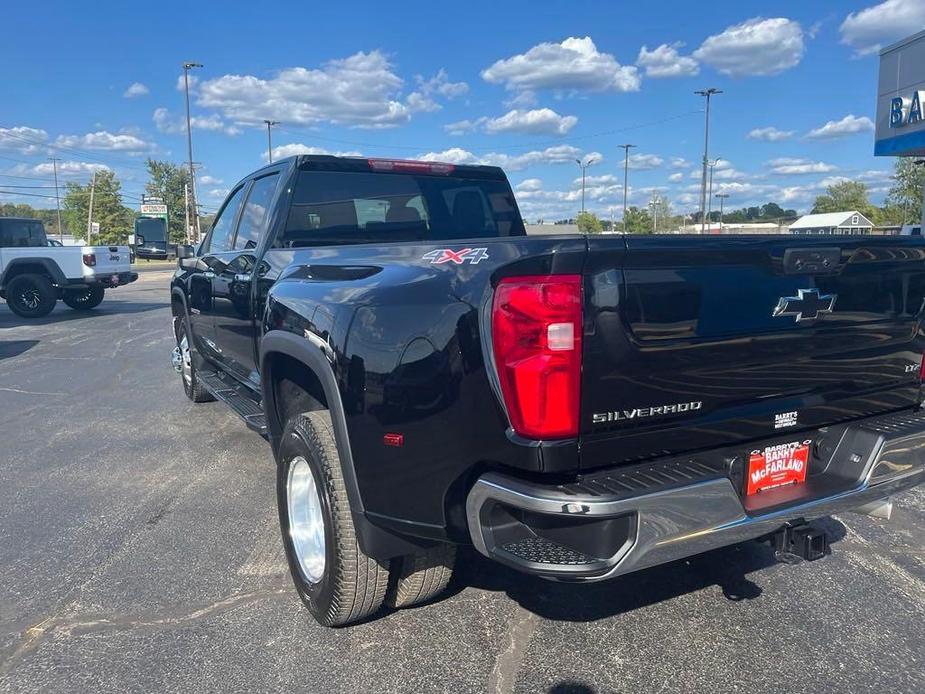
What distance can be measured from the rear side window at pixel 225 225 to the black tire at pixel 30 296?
10714 mm

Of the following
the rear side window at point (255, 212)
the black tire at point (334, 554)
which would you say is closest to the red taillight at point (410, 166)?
the rear side window at point (255, 212)

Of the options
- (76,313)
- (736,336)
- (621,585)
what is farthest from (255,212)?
(76,313)

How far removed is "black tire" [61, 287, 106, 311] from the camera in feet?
52.9

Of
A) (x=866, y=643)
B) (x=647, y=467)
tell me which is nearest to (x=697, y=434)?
(x=647, y=467)

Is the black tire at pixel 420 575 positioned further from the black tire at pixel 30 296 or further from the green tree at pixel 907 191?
the green tree at pixel 907 191

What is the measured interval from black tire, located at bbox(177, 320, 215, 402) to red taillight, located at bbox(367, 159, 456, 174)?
2421mm

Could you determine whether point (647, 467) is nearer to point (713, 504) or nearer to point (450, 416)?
point (713, 504)

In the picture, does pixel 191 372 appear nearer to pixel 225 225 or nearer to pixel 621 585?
pixel 225 225

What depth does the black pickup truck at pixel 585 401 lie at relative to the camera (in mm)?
2133

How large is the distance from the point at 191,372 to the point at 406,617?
429 cm

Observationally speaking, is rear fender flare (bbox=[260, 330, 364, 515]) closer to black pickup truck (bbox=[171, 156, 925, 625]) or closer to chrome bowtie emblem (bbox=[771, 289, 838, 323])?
black pickup truck (bbox=[171, 156, 925, 625])

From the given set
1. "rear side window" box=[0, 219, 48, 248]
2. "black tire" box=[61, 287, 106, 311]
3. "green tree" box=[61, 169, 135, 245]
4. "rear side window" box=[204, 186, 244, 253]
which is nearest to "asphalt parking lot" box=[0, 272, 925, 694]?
"rear side window" box=[204, 186, 244, 253]

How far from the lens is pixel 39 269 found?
14.7 meters

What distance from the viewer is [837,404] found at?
9.09 feet
